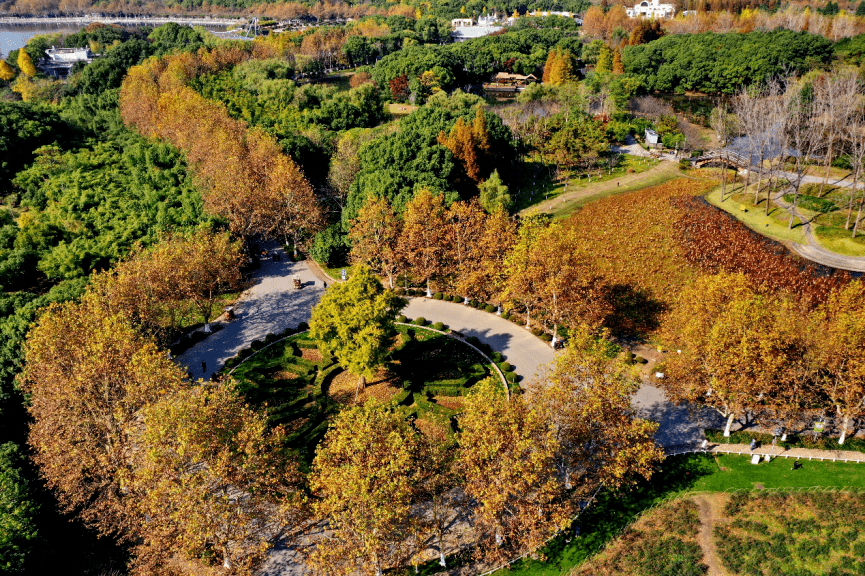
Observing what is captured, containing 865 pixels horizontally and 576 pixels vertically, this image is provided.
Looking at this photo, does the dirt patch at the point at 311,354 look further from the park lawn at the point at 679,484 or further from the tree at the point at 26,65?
the tree at the point at 26,65

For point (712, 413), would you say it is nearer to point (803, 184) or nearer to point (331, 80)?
point (803, 184)

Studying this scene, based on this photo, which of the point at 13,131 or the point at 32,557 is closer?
the point at 32,557

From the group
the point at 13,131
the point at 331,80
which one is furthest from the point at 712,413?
the point at 331,80

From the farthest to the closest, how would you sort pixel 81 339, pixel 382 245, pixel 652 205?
pixel 652 205 → pixel 382 245 → pixel 81 339

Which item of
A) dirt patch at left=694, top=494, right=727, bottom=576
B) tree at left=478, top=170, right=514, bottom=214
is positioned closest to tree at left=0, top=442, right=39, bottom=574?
dirt patch at left=694, top=494, right=727, bottom=576

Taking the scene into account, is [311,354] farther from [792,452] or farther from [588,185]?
[588,185]

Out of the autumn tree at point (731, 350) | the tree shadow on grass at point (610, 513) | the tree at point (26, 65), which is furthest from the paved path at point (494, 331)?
the tree at point (26, 65)

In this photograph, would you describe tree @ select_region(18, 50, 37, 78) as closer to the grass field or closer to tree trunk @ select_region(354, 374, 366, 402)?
the grass field
